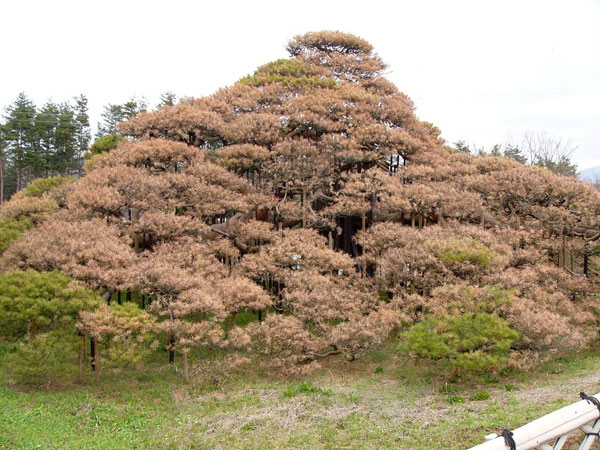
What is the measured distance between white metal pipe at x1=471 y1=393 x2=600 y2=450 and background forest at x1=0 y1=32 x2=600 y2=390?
23.8 ft

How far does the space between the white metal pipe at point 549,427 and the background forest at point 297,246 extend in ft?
23.8

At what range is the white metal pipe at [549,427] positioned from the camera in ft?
10.3

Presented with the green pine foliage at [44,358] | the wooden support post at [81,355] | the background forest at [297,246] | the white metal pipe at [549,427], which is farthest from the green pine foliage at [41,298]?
the white metal pipe at [549,427]

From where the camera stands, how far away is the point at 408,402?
1020 cm

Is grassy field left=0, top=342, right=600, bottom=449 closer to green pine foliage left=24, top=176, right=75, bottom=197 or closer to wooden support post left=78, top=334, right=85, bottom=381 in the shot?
wooden support post left=78, top=334, right=85, bottom=381

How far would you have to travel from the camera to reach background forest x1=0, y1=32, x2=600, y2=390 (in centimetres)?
1145

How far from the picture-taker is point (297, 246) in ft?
48.7

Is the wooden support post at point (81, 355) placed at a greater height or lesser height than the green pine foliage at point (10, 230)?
lesser

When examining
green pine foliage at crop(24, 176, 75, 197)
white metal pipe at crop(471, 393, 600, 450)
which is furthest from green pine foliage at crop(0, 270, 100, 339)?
white metal pipe at crop(471, 393, 600, 450)

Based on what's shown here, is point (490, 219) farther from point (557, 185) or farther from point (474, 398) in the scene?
point (474, 398)

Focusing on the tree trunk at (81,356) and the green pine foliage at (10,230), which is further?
the green pine foliage at (10,230)

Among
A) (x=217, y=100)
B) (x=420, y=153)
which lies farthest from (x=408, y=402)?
(x=217, y=100)

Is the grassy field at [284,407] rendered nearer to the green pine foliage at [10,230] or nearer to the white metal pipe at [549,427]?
the white metal pipe at [549,427]

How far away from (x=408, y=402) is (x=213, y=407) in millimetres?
4446
